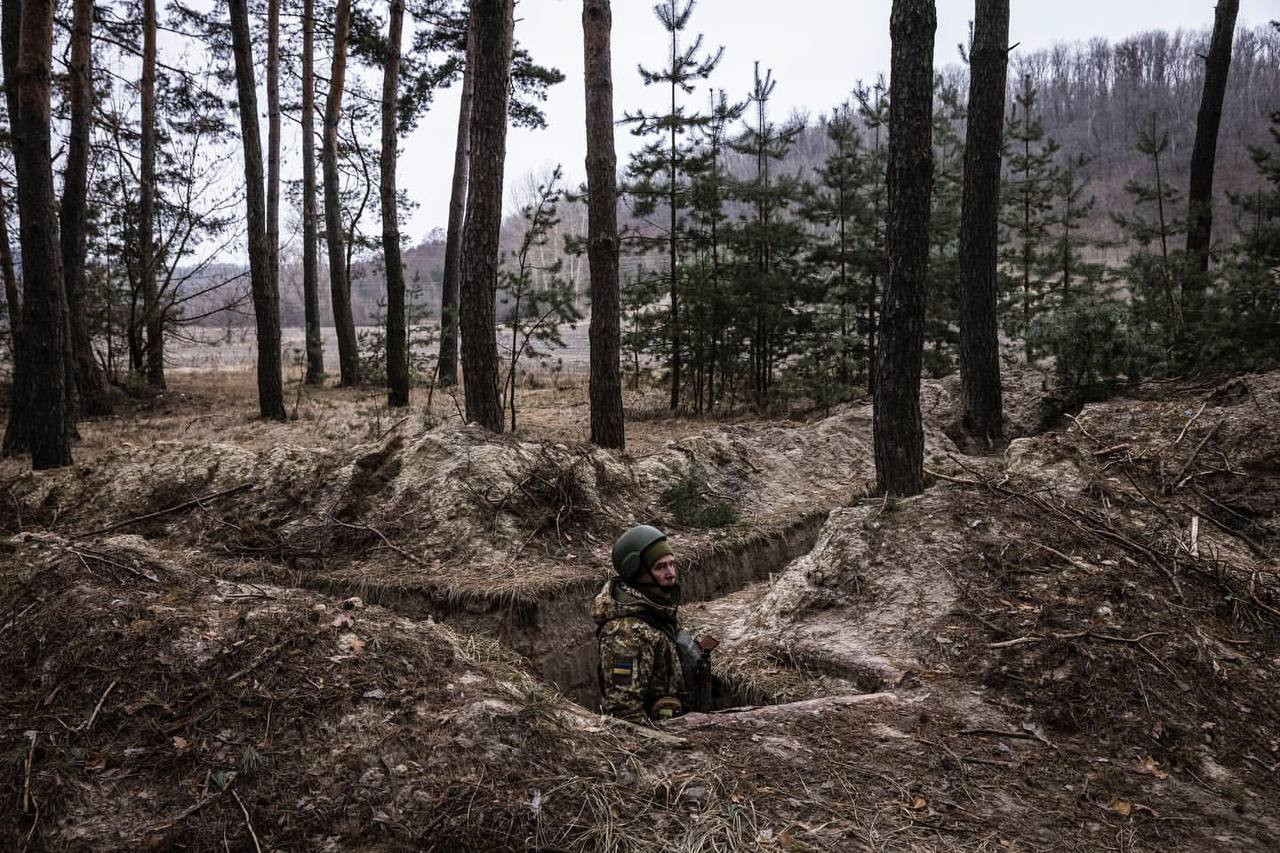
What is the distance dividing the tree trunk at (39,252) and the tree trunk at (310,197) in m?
9.94

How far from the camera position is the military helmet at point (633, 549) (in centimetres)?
405

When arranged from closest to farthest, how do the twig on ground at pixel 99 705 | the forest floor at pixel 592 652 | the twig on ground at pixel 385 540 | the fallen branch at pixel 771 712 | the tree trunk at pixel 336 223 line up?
the forest floor at pixel 592 652
the twig on ground at pixel 99 705
the fallen branch at pixel 771 712
the twig on ground at pixel 385 540
the tree trunk at pixel 336 223

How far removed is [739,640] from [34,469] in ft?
23.0

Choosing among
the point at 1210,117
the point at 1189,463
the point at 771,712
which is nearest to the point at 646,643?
the point at 771,712

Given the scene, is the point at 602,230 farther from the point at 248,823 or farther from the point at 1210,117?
the point at 1210,117

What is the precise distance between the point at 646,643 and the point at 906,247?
12.5ft

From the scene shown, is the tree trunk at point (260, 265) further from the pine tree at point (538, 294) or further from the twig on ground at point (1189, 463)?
the twig on ground at point (1189, 463)

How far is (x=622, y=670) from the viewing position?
3900 mm

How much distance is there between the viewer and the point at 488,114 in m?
8.34

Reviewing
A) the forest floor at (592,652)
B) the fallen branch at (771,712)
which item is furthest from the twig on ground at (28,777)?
the fallen branch at (771,712)

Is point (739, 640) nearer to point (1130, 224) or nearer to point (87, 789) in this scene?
point (87, 789)

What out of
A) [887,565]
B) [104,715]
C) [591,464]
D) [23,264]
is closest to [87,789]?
[104,715]

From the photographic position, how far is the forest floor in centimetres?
294

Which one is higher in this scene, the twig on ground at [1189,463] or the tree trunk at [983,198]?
the tree trunk at [983,198]
